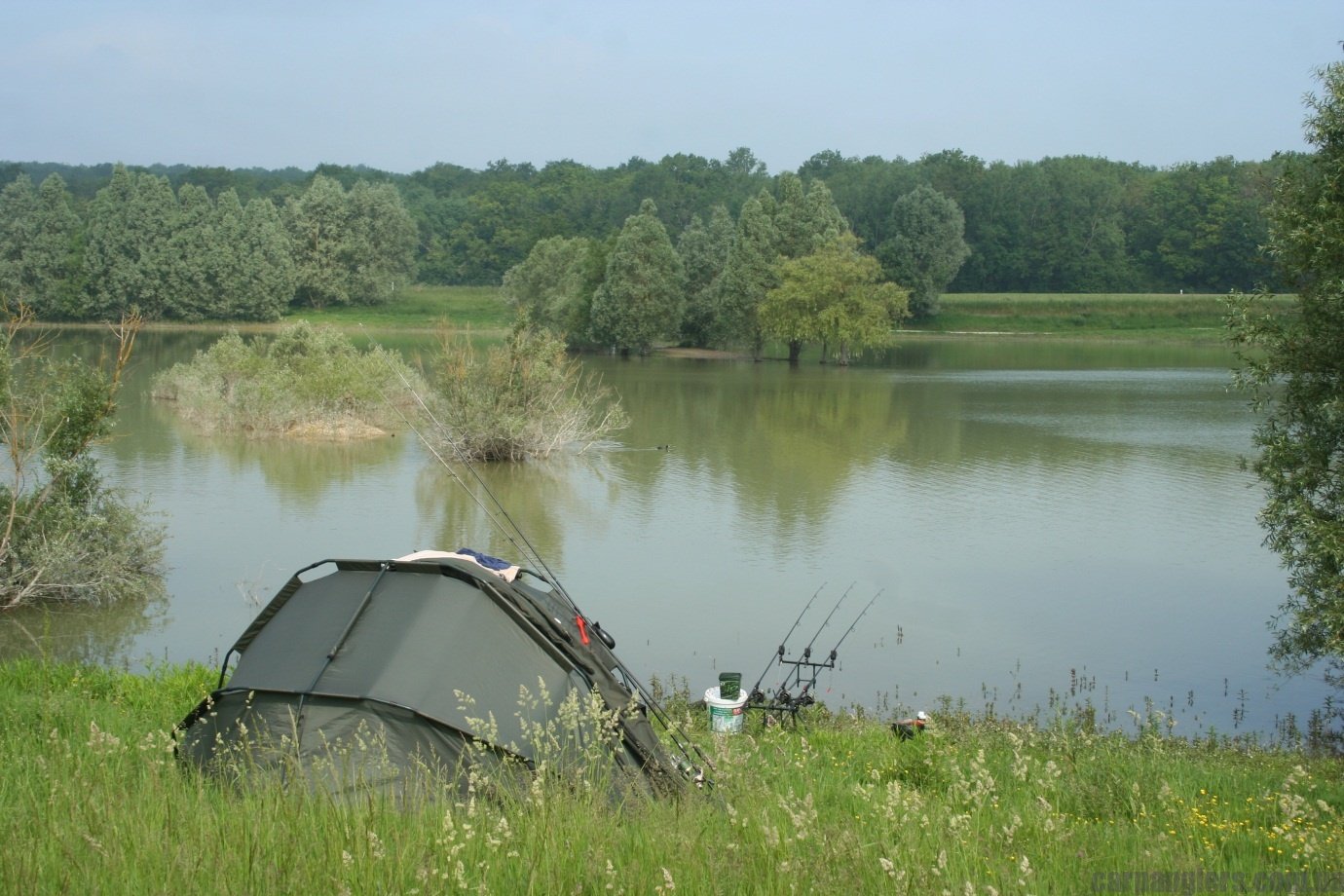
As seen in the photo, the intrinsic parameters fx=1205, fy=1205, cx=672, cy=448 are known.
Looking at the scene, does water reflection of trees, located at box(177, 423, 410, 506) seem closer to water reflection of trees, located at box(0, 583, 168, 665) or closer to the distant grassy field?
water reflection of trees, located at box(0, 583, 168, 665)

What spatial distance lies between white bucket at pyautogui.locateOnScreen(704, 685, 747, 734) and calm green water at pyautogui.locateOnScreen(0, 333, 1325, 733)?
1.70 m

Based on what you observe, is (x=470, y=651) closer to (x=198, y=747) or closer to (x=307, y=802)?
(x=198, y=747)

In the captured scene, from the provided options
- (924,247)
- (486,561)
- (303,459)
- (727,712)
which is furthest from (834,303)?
(486,561)

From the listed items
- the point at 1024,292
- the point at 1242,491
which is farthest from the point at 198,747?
the point at 1024,292

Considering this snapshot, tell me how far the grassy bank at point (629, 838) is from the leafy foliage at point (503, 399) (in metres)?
14.6

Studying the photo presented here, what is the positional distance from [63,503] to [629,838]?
904 centimetres

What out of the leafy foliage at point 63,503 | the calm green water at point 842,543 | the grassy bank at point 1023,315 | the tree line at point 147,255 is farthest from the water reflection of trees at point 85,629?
the tree line at point 147,255

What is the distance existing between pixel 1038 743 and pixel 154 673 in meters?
5.89

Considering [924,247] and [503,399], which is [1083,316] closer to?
[924,247]

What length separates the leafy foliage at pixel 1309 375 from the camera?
8.88 meters

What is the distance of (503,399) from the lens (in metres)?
20.5

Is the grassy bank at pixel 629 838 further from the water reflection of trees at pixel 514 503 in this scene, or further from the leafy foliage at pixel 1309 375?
the water reflection of trees at pixel 514 503

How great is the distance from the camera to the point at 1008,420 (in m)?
28.0

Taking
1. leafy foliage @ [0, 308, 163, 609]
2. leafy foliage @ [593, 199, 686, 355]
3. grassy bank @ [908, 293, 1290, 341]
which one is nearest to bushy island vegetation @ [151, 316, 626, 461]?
leafy foliage @ [0, 308, 163, 609]
